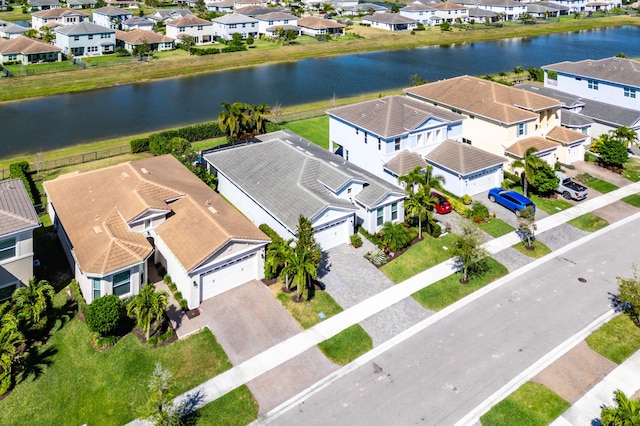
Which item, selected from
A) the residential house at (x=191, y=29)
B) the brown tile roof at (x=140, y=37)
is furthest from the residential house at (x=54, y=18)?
the residential house at (x=191, y=29)

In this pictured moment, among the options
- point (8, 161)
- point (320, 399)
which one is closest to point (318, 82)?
point (8, 161)

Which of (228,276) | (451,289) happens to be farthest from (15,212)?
(451,289)

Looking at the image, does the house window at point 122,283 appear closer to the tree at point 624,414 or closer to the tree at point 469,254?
A: the tree at point 469,254

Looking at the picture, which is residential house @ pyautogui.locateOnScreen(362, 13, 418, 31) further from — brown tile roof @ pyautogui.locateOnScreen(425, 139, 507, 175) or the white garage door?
the white garage door

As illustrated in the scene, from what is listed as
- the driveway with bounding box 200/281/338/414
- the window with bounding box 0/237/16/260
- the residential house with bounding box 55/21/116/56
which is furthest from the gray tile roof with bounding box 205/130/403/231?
the residential house with bounding box 55/21/116/56

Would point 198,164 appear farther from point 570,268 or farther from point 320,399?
point 570,268
